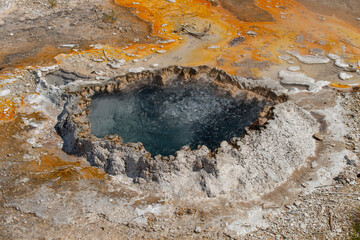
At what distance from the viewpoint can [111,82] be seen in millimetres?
6762

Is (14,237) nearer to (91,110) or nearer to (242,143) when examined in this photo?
(91,110)

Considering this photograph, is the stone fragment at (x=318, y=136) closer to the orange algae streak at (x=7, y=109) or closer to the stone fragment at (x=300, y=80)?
the stone fragment at (x=300, y=80)

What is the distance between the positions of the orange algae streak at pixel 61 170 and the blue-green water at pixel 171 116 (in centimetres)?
84

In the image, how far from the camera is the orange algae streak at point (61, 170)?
15.9 ft

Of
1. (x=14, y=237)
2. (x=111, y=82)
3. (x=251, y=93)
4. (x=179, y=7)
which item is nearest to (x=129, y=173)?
(x=14, y=237)

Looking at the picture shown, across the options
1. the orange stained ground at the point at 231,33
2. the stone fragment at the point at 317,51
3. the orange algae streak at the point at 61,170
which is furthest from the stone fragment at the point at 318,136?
the orange algae streak at the point at 61,170

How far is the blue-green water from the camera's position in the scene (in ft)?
18.4

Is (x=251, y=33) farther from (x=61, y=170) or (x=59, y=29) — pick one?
(x=61, y=170)

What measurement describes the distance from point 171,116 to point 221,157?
1697 mm

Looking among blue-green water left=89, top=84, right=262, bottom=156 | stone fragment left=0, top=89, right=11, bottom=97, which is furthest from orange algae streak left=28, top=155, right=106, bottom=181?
stone fragment left=0, top=89, right=11, bottom=97

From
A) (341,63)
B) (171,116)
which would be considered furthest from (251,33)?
(171,116)

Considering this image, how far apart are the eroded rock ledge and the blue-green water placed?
41cm

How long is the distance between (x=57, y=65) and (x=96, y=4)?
408cm

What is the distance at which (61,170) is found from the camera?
4977mm
